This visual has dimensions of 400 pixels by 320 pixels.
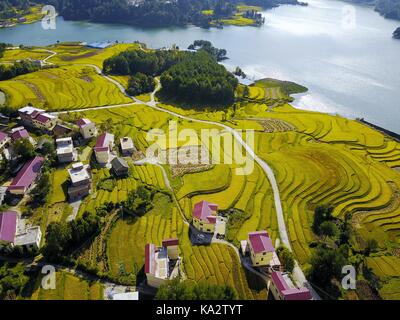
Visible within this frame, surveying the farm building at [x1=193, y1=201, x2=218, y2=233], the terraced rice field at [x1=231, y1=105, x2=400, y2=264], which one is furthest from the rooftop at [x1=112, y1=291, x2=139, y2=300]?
the terraced rice field at [x1=231, y1=105, x2=400, y2=264]

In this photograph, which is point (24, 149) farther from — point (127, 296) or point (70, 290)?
point (127, 296)

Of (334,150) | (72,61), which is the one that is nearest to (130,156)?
(334,150)

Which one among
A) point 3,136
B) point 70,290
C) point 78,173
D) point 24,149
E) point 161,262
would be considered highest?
point 24,149

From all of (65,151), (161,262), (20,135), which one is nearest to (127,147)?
(65,151)

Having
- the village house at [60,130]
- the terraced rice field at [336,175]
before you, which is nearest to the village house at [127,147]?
the village house at [60,130]

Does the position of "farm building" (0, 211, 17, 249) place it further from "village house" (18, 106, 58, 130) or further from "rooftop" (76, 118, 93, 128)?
"village house" (18, 106, 58, 130)

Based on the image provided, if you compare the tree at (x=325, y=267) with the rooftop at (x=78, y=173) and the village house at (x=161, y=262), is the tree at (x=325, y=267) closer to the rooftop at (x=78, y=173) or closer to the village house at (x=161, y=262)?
the village house at (x=161, y=262)
